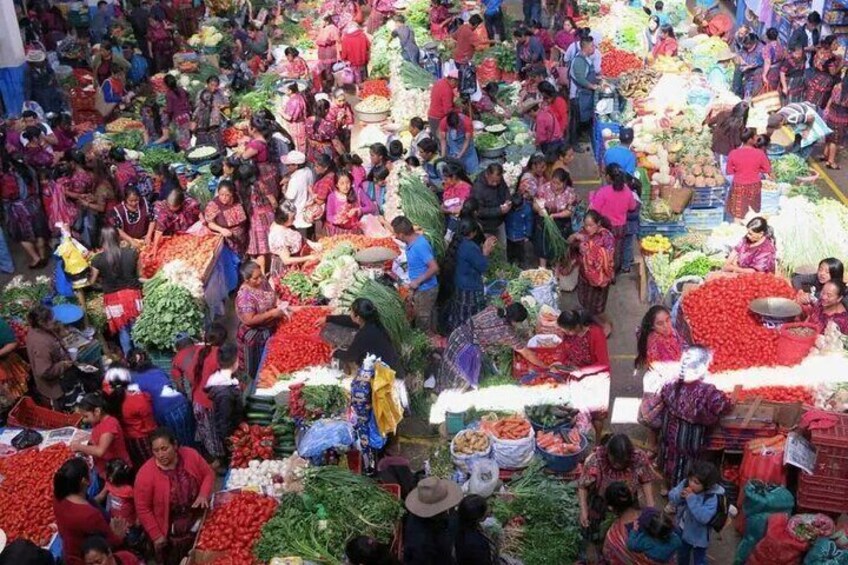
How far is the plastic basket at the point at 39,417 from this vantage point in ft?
27.1

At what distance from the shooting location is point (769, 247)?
939 cm

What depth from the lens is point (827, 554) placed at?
19.9 feet

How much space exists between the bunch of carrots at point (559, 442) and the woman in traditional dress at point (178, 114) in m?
8.26

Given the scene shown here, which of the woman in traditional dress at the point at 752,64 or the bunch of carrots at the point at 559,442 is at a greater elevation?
the woman in traditional dress at the point at 752,64

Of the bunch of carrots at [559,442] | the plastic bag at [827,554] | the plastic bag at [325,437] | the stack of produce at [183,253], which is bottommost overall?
the bunch of carrots at [559,442]

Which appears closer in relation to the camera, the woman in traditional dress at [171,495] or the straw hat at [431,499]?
the straw hat at [431,499]

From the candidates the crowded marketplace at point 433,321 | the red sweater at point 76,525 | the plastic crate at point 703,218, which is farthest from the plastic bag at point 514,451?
the plastic crate at point 703,218

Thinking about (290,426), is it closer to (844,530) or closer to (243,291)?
(243,291)

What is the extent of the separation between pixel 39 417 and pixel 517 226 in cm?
550

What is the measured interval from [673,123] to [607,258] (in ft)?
13.6

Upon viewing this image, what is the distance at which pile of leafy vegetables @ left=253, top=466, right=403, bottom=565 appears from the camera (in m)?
6.53

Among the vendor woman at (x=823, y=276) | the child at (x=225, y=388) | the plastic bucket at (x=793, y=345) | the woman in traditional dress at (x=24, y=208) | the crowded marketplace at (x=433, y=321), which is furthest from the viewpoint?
the woman in traditional dress at (x=24, y=208)

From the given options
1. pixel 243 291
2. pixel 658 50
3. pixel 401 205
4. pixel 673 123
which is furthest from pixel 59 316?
pixel 658 50

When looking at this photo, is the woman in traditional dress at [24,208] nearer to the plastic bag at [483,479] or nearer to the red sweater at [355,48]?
the red sweater at [355,48]
